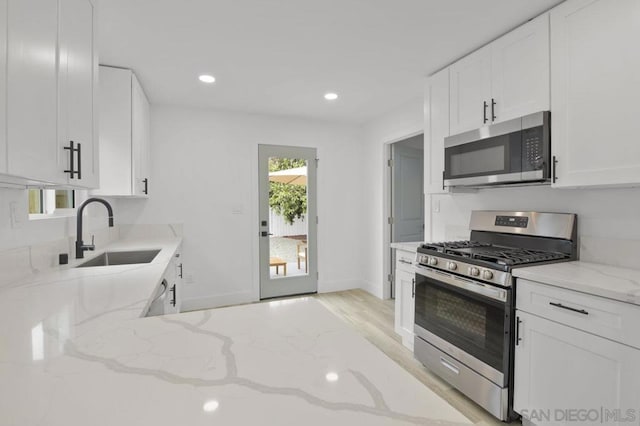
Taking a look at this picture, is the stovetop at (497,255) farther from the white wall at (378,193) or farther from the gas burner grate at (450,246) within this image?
the white wall at (378,193)

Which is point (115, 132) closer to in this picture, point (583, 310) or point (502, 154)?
point (502, 154)

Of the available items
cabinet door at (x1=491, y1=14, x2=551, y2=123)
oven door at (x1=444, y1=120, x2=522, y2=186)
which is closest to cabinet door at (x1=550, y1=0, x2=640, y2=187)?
cabinet door at (x1=491, y1=14, x2=551, y2=123)

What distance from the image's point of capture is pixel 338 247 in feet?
14.8

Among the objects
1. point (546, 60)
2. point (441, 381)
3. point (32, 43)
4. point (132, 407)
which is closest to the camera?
point (132, 407)

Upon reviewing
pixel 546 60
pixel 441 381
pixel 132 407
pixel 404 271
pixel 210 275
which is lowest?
pixel 441 381

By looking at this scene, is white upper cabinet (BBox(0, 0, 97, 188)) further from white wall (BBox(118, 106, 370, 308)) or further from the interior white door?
the interior white door

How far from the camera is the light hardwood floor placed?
200 centimetres

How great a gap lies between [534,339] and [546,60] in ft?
5.27

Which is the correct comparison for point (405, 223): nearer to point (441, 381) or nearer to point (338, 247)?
point (338, 247)

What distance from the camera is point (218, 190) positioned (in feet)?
12.8

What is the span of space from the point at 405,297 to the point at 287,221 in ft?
6.66

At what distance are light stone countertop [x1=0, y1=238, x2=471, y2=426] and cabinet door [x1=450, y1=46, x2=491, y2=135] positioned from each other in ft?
6.59

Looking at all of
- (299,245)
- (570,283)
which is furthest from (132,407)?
(299,245)

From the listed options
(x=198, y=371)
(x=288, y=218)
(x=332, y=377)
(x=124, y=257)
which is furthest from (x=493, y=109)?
(x=124, y=257)
